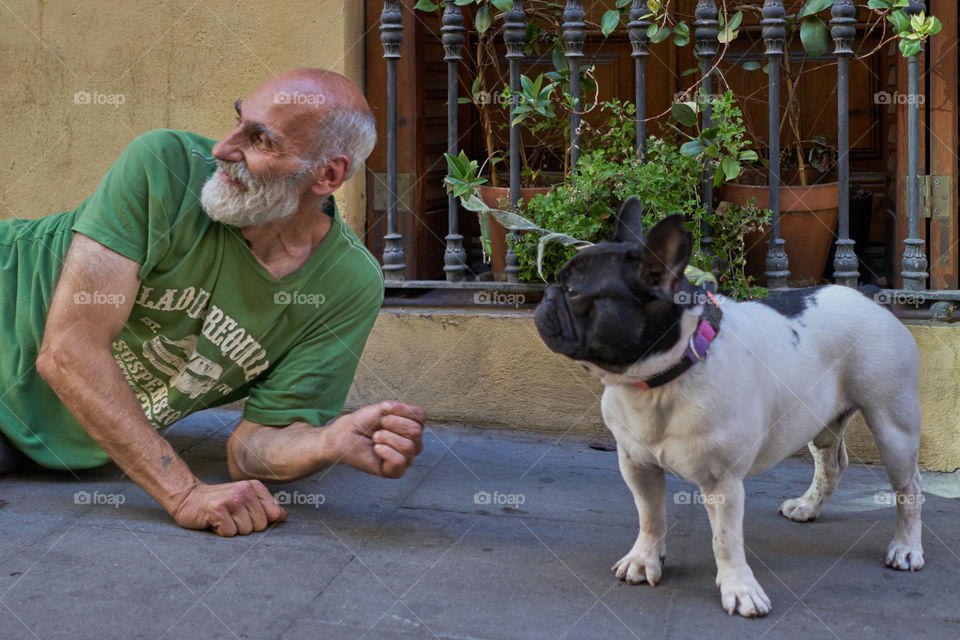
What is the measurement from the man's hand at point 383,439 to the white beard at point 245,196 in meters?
0.72

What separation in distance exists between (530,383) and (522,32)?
4.98 feet

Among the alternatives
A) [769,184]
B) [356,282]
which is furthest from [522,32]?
[356,282]

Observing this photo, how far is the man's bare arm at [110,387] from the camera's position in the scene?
353cm

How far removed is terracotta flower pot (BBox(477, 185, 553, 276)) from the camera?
4969 mm

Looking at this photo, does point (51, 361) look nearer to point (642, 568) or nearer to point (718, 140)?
point (642, 568)

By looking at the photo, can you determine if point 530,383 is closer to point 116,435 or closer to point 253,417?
point 253,417

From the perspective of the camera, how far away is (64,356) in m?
3.53

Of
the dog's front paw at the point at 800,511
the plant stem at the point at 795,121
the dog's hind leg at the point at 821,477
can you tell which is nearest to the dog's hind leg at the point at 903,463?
the dog's hind leg at the point at 821,477

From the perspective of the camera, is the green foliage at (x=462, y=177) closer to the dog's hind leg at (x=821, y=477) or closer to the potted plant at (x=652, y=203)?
the potted plant at (x=652, y=203)
